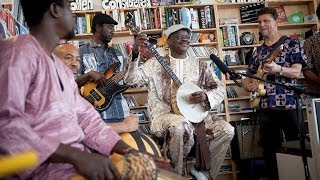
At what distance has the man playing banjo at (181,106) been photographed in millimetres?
3195

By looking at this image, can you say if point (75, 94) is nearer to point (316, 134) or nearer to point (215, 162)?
point (316, 134)

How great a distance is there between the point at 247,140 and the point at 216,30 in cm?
163

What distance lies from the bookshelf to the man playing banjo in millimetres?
1381

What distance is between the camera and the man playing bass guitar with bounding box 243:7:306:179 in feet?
11.2

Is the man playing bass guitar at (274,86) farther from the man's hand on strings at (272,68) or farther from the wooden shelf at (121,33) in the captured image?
the wooden shelf at (121,33)

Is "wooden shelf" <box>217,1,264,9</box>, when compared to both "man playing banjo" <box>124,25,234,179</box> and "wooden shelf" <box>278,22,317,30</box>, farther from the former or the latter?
"man playing banjo" <box>124,25,234,179</box>

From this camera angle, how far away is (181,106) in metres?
3.33

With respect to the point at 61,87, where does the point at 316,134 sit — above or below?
below

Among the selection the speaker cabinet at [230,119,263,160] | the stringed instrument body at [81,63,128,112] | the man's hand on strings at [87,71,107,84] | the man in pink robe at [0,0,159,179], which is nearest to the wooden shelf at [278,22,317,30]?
the speaker cabinet at [230,119,263,160]

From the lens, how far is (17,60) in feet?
3.82

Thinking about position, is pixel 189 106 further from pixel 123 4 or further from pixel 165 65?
pixel 123 4

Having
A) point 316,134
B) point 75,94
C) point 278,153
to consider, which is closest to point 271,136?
point 278,153

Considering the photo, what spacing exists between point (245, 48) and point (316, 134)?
10.1 ft

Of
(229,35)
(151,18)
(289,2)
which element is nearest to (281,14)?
(289,2)
